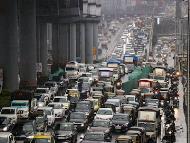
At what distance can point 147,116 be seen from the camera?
46.9 metres

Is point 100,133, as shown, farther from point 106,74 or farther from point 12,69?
point 106,74

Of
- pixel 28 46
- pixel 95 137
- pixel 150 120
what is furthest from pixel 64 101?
pixel 28 46

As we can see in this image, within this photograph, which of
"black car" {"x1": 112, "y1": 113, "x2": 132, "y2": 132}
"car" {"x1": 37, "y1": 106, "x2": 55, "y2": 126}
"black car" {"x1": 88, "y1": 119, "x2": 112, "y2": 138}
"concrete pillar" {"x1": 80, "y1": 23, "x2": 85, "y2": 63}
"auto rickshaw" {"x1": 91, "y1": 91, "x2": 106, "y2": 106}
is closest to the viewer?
"black car" {"x1": 88, "y1": 119, "x2": 112, "y2": 138}

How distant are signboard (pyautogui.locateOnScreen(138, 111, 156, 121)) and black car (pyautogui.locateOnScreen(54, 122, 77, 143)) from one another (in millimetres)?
4935

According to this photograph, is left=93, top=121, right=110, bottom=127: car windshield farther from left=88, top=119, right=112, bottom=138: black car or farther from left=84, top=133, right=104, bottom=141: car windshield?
left=84, top=133, right=104, bottom=141: car windshield

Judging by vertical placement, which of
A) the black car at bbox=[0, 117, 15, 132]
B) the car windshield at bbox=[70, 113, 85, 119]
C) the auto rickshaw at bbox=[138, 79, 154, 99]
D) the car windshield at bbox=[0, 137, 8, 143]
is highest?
the car windshield at bbox=[0, 137, 8, 143]

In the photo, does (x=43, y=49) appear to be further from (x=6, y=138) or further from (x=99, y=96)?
(x=6, y=138)

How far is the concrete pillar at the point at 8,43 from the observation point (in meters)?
68.2

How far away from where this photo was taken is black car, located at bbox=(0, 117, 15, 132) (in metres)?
43.9

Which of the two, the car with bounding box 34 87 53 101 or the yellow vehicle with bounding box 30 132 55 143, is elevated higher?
the yellow vehicle with bounding box 30 132 55 143

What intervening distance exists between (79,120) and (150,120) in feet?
16.0

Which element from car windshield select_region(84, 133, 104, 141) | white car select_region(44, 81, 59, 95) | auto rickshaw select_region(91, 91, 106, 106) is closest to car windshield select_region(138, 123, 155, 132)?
car windshield select_region(84, 133, 104, 141)

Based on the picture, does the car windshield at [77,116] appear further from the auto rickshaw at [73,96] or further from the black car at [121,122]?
the auto rickshaw at [73,96]

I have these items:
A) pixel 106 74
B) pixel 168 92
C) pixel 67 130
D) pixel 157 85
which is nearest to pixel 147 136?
pixel 67 130
